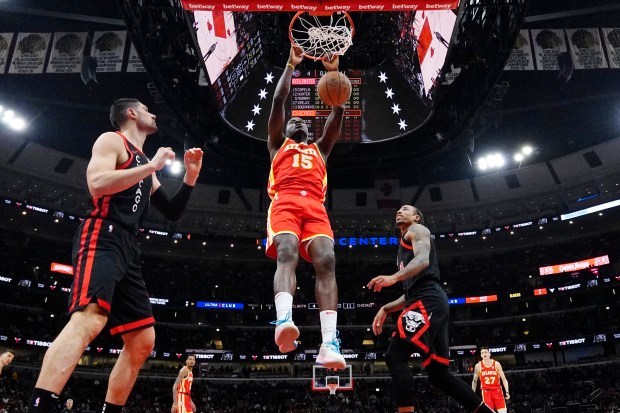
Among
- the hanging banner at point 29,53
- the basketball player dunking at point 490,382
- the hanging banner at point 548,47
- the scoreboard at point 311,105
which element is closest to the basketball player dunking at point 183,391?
the basketball player dunking at point 490,382

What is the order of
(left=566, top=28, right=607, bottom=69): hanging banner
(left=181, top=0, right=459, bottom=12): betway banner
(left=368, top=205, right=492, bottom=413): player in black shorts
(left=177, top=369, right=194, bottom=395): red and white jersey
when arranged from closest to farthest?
(left=368, top=205, right=492, bottom=413): player in black shorts, (left=181, top=0, right=459, bottom=12): betway banner, (left=177, top=369, right=194, bottom=395): red and white jersey, (left=566, top=28, right=607, bottom=69): hanging banner

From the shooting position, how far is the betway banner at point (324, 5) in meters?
8.09

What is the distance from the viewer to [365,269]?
3450 cm

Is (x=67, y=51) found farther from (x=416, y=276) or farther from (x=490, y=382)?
(x=416, y=276)

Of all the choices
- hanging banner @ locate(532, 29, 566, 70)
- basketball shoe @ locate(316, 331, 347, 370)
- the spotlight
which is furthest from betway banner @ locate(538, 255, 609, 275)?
basketball shoe @ locate(316, 331, 347, 370)

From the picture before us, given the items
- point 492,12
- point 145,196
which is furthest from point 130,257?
point 492,12

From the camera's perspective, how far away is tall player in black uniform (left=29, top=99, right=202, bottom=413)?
3.08 m

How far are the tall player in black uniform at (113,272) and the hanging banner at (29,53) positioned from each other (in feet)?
49.9

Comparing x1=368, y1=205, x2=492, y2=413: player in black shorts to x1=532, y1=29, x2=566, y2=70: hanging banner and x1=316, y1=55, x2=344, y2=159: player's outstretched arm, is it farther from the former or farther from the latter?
x1=532, y1=29, x2=566, y2=70: hanging banner

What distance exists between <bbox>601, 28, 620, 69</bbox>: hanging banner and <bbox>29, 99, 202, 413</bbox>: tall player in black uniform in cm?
1728

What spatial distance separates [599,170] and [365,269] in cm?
1495

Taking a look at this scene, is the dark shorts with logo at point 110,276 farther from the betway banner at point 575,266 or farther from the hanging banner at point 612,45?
the betway banner at point 575,266

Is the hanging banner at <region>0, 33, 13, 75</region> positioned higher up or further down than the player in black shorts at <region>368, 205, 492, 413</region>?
higher up

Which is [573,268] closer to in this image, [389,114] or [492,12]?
[389,114]
